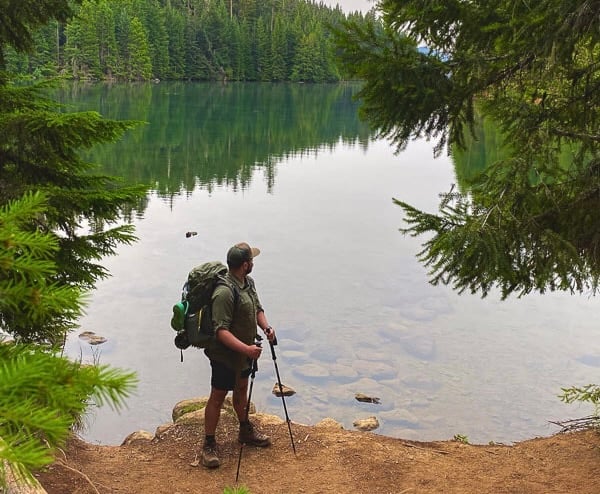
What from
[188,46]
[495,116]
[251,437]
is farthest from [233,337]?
[188,46]

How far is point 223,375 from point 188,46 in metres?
103

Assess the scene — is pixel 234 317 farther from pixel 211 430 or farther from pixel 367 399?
pixel 367 399

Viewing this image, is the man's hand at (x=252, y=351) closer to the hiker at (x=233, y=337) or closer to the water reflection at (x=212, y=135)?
the hiker at (x=233, y=337)

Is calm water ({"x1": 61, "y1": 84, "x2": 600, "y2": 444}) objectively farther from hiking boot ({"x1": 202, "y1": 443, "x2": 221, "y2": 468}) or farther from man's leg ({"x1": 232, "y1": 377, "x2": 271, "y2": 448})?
man's leg ({"x1": 232, "y1": 377, "x2": 271, "y2": 448})

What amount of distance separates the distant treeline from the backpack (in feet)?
274

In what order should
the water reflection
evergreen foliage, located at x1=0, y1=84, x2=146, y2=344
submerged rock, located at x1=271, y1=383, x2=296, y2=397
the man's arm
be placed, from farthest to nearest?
the water reflection, submerged rock, located at x1=271, y1=383, x2=296, y2=397, the man's arm, evergreen foliage, located at x1=0, y1=84, x2=146, y2=344

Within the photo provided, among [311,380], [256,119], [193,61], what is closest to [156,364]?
[311,380]

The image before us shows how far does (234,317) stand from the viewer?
514cm

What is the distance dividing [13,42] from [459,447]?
5716 mm

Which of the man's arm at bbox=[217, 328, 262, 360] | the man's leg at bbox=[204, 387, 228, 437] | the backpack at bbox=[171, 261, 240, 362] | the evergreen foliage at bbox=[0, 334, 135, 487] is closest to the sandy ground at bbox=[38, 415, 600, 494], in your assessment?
the man's leg at bbox=[204, 387, 228, 437]

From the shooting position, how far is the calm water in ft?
32.5

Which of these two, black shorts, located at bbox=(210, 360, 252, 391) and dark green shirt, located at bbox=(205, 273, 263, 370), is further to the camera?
black shorts, located at bbox=(210, 360, 252, 391)

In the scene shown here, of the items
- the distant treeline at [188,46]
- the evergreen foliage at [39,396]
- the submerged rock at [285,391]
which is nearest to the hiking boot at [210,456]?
the submerged rock at [285,391]

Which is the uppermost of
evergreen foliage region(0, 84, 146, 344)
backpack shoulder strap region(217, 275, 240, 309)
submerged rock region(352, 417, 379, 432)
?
evergreen foliage region(0, 84, 146, 344)
